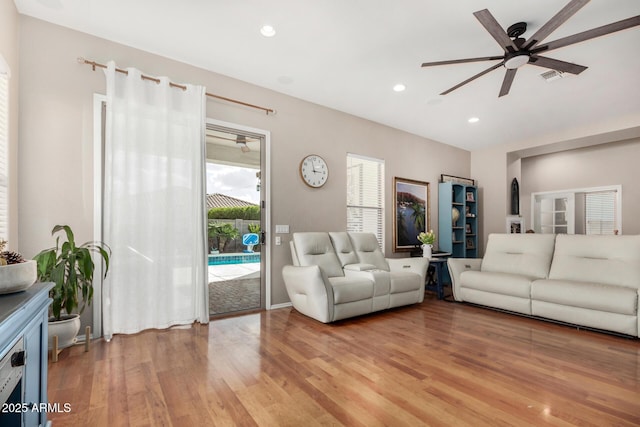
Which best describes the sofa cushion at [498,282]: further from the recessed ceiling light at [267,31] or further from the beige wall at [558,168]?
the recessed ceiling light at [267,31]

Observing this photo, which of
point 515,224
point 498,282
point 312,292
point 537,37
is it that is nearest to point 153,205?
point 312,292

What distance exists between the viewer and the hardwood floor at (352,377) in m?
1.73

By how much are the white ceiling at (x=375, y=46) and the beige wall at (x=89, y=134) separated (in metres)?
0.15

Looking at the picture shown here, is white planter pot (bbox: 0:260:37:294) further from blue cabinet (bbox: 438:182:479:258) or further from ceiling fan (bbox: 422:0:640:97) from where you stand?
blue cabinet (bbox: 438:182:479:258)

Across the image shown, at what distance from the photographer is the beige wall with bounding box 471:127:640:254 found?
217 inches

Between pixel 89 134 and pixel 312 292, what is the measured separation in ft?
8.57

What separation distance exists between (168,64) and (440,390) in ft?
12.6

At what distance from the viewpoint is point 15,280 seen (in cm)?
125

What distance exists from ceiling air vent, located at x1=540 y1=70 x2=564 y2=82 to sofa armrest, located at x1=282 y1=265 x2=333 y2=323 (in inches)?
131

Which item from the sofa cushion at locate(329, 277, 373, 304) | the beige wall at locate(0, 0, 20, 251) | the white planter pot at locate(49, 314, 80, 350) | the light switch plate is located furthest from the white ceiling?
the white planter pot at locate(49, 314, 80, 350)

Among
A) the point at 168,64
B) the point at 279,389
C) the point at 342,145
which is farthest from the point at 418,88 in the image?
the point at 279,389

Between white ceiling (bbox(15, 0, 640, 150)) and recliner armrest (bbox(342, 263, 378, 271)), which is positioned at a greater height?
white ceiling (bbox(15, 0, 640, 150))

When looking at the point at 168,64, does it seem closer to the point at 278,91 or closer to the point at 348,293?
the point at 278,91

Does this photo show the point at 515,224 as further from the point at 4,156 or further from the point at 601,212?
the point at 4,156
